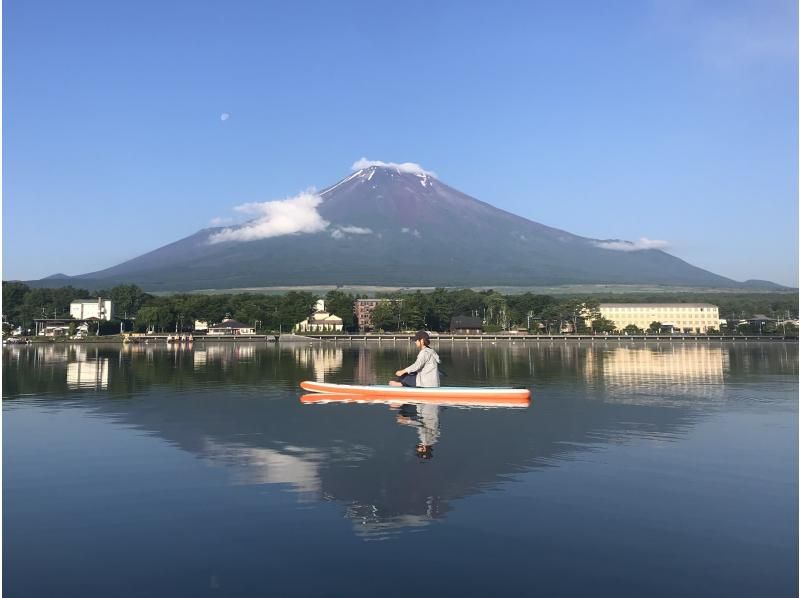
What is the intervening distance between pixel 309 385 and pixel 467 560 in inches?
705

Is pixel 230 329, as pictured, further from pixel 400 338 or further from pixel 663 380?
pixel 663 380

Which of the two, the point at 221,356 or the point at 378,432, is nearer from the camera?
the point at 378,432

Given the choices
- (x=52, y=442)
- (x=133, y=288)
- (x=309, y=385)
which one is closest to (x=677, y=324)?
(x=133, y=288)

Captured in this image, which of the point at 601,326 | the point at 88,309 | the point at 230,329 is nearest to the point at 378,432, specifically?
the point at 230,329

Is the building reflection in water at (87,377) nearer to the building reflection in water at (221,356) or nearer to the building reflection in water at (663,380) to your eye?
the building reflection in water at (221,356)

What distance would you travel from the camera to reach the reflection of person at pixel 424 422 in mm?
14722

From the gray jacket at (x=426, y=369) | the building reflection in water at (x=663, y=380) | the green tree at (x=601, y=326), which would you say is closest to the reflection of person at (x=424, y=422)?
the gray jacket at (x=426, y=369)

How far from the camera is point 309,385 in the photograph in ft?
83.8

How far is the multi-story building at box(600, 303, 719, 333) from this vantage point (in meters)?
166

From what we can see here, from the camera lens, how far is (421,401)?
2156 cm

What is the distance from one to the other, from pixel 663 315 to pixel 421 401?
160829 mm

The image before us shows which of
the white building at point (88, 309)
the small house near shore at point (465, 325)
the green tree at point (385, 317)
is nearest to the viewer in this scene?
the green tree at point (385, 317)

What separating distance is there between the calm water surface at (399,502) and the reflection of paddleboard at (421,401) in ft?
2.36

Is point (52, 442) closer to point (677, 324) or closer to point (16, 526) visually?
point (16, 526)
